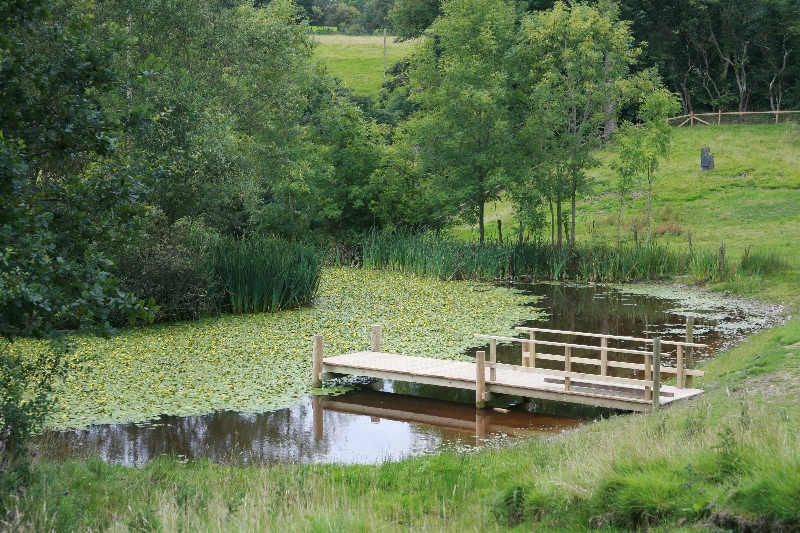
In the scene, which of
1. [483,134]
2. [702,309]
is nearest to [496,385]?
[702,309]

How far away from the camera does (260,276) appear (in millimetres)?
20000

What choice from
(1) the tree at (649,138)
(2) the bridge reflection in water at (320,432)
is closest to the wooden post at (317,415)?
(2) the bridge reflection in water at (320,432)

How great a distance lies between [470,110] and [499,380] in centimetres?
1754

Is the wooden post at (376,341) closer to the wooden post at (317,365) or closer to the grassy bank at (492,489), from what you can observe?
the wooden post at (317,365)

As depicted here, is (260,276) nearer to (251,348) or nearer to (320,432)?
(251,348)

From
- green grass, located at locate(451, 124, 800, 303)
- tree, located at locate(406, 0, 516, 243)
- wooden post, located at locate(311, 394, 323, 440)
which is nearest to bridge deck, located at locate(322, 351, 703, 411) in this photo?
wooden post, located at locate(311, 394, 323, 440)

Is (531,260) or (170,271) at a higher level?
(170,271)

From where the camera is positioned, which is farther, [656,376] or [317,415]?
[317,415]

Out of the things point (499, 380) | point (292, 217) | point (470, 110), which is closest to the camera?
point (499, 380)

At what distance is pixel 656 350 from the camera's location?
37.7 ft

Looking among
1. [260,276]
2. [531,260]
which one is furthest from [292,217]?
[260,276]

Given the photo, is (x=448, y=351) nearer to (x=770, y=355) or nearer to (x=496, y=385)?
(x=496, y=385)

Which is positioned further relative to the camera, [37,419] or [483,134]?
[483,134]

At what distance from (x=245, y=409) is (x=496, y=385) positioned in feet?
12.2
